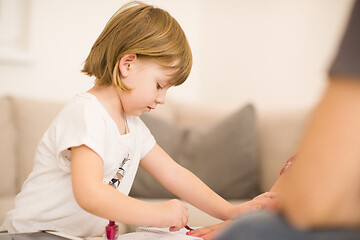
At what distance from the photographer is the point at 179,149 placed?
2.17 metres

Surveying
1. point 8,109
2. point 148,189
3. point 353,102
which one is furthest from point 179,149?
point 353,102

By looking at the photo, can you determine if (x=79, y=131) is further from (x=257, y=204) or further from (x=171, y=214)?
(x=257, y=204)

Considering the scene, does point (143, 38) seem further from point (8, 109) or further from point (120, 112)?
point (8, 109)

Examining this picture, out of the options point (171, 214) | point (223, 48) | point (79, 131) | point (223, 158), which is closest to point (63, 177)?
point (79, 131)

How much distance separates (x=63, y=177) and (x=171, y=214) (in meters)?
0.32

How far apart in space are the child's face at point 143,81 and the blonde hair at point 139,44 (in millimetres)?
16

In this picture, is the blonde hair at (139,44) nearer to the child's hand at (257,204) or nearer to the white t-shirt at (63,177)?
the white t-shirt at (63,177)

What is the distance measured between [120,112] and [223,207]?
1.28 ft

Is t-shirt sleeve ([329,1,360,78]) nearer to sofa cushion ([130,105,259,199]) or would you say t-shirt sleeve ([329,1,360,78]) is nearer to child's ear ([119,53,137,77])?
child's ear ([119,53,137,77])

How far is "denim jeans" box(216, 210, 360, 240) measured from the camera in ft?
1.20

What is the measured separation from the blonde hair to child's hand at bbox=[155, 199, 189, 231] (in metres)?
0.33

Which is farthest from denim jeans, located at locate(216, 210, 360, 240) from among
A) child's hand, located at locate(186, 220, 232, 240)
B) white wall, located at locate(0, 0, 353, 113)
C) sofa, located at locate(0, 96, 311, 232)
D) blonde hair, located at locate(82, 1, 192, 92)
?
white wall, located at locate(0, 0, 353, 113)

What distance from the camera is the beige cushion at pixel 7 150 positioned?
1.86 meters

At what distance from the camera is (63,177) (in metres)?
1.06
